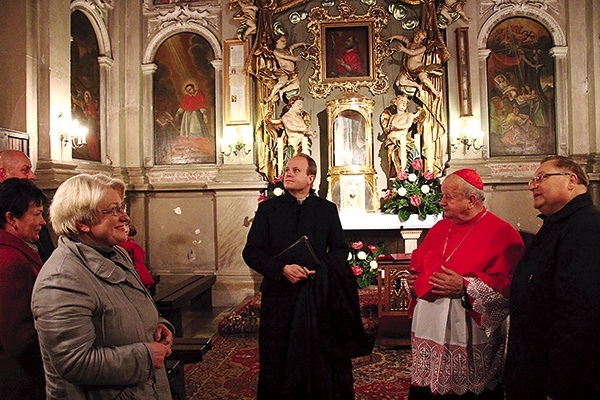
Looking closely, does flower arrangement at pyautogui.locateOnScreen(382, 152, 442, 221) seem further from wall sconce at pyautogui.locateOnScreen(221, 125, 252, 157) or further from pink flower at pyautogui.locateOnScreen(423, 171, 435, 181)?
wall sconce at pyautogui.locateOnScreen(221, 125, 252, 157)

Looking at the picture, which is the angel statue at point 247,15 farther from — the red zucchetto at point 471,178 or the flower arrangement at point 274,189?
→ the red zucchetto at point 471,178

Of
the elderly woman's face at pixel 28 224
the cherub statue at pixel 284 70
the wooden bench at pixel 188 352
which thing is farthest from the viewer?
the cherub statue at pixel 284 70

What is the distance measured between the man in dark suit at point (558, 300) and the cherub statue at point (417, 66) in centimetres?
595

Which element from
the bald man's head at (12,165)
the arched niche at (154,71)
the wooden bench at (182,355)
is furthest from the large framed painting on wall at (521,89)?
the bald man's head at (12,165)

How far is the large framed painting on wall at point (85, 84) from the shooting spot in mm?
7406

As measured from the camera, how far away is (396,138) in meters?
7.97

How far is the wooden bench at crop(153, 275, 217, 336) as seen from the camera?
5.07m

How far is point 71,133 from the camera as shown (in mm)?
6699

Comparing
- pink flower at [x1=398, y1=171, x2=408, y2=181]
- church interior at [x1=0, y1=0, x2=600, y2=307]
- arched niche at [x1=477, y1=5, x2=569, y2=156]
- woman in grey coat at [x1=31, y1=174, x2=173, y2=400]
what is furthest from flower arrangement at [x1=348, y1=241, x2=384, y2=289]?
woman in grey coat at [x1=31, y1=174, x2=173, y2=400]

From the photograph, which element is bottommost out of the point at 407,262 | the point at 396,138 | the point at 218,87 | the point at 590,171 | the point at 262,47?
the point at 407,262

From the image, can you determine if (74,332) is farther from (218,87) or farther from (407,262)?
(218,87)

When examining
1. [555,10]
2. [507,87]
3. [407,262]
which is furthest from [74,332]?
[555,10]

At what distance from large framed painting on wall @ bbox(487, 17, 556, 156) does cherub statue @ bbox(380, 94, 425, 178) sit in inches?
54.8

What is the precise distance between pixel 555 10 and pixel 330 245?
7207mm
